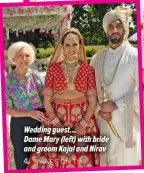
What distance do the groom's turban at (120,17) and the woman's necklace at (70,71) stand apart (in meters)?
0.21

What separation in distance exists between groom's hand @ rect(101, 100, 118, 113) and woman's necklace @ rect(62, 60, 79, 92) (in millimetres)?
156

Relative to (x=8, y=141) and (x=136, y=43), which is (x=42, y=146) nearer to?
(x=8, y=141)

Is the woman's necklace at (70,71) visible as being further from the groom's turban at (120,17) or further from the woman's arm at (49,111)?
the groom's turban at (120,17)

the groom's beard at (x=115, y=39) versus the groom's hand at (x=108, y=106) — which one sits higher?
the groom's beard at (x=115, y=39)

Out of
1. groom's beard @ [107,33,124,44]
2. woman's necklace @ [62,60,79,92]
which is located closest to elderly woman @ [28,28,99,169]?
woman's necklace @ [62,60,79,92]

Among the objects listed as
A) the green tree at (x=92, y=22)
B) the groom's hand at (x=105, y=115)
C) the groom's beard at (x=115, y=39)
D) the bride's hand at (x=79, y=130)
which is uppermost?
the green tree at (x=92, y=22)

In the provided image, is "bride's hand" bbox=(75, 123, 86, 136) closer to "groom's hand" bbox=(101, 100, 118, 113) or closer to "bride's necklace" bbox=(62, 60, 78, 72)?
"groom's hand" bbox=(101, 100, 118, 113)

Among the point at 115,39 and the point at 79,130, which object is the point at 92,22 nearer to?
the point at 115,39

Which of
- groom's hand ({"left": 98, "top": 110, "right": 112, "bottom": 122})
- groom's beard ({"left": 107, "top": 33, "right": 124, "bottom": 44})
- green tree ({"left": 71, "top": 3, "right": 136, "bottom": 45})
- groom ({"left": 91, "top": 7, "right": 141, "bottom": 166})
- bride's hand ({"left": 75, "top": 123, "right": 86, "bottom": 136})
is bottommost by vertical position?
bride's hand ({"left": 75, "top": 123, "right": 86, "bottom": 136})

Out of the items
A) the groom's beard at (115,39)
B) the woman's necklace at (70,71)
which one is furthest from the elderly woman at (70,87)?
the groom's beard at (115,39)

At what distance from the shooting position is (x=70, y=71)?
257 cm

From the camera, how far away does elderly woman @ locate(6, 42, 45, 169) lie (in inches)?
100

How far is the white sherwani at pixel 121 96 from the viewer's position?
2576 millimetres

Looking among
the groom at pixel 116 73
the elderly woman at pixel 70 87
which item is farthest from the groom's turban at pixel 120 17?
the elderly woman at pixel 70 87
